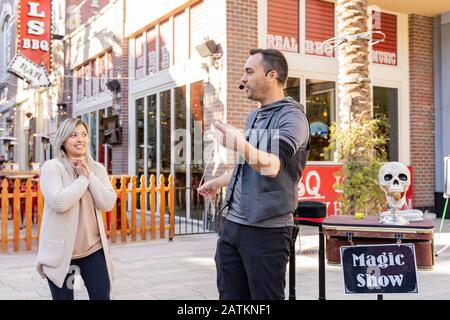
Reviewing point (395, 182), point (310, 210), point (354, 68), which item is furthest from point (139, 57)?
point (310, 210)

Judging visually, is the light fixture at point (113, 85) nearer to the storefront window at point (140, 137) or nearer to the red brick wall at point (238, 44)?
the storefront window at point (140, 137)

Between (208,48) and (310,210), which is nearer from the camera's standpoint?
(310,210)

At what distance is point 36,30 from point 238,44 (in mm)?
9208

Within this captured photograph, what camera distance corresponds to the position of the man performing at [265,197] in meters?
2.30

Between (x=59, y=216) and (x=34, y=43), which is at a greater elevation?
(x=34, y=43)

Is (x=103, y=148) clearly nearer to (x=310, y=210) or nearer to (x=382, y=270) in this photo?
(x=310, y=210)

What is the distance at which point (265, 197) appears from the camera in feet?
7.58

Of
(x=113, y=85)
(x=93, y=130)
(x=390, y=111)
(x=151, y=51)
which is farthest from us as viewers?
(x=93, y=130)

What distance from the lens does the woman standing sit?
9.88ft

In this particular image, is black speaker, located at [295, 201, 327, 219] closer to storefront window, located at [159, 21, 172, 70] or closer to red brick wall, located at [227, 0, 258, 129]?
red brick wall, located at [227, 0, 258, 129]

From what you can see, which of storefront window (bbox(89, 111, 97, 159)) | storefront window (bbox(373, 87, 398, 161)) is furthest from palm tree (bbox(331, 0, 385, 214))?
storefront window (bbox(89, 111, 97, 159))

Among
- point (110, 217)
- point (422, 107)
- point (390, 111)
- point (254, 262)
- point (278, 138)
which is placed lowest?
point (110, 217)

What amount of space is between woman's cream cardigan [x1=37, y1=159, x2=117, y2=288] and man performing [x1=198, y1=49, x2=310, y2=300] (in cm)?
105

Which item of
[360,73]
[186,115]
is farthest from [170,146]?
[360,73]
